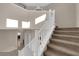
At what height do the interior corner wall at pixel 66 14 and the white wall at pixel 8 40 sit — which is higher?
the interior corner wall at pixel 66 14

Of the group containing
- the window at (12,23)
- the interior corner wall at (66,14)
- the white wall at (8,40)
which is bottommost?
the white wall at (8,40)

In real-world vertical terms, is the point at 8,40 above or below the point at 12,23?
below

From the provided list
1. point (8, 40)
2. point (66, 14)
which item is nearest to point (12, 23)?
point (8, 40)

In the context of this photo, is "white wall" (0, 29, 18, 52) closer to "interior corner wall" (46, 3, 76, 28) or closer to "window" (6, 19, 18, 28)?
"window" (6, 19, 18, 28)

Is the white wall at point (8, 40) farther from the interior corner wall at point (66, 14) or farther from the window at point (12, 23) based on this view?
the interior corner wall at point (66, 14)

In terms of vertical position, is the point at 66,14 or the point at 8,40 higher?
the point at 66,14

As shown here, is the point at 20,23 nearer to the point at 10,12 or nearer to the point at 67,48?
the point at 10,12

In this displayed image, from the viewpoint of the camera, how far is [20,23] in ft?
3.99

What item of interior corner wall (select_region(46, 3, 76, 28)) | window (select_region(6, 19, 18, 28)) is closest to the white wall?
window (select_region(6, 19, 18, 28))

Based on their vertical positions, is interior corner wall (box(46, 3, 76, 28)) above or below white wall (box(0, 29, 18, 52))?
above

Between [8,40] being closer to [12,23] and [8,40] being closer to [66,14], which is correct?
[12,23]

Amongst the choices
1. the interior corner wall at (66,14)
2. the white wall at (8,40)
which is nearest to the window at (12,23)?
the white wall at (8,40)

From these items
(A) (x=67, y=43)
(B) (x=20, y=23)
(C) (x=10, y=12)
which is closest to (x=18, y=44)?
(B) (x=20, y=23)

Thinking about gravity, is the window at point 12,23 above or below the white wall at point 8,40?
above
